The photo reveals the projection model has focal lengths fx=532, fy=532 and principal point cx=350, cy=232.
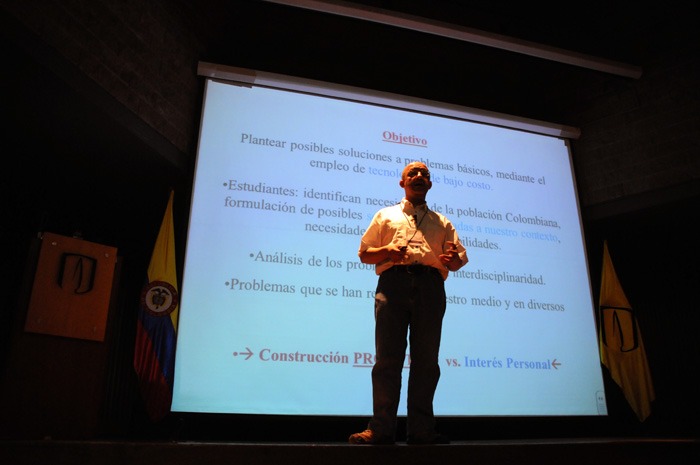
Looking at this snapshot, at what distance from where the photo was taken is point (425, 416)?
222 cm

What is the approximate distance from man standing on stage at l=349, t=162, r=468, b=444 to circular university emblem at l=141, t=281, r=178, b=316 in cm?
154

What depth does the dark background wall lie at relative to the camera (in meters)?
3.16

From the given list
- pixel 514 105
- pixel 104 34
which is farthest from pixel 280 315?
pixel 514 105

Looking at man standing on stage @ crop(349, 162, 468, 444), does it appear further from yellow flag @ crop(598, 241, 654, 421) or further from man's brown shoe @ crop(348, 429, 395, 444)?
yellow flag @ crop(598, 241, 654, 421)

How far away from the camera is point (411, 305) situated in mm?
2318

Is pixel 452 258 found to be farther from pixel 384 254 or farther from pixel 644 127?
pixel 644 127

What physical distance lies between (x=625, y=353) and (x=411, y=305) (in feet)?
8.54

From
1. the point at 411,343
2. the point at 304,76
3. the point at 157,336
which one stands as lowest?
the point at 411,343

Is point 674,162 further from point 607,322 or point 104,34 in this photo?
point 104,34

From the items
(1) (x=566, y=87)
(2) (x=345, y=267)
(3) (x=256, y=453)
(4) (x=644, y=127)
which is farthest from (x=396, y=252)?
(1) (x=566, y=87)

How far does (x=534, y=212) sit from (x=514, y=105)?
1.42 meters

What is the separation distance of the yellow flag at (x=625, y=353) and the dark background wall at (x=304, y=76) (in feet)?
0.99

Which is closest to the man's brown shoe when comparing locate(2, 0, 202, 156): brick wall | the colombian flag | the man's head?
the man's head

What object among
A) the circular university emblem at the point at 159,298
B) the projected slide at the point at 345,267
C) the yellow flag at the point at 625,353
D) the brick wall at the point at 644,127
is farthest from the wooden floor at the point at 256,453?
the brick wall at the point at 644,127
